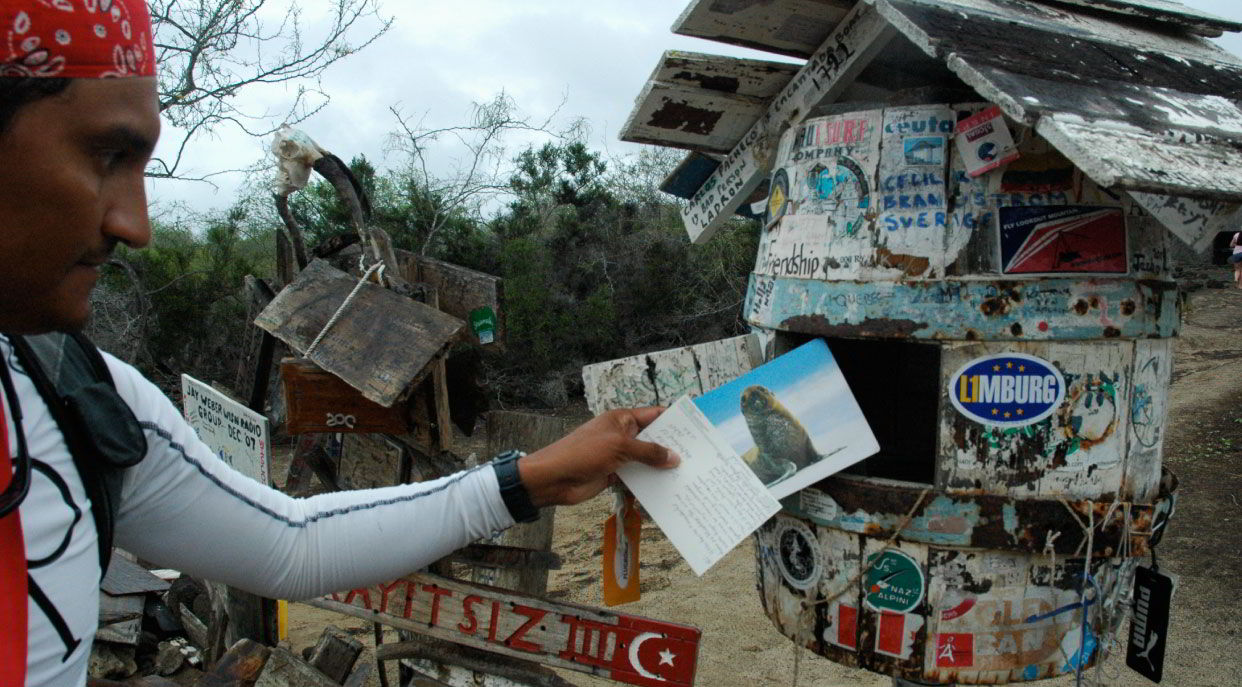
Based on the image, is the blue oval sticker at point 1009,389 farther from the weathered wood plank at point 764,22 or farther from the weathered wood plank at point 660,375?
the weathered wood plank at point 764,22

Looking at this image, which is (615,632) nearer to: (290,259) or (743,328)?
(290,259)

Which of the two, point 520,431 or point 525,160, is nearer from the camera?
point 520,431

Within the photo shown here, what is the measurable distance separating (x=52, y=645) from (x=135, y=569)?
13.1ft

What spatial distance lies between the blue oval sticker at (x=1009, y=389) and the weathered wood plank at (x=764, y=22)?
1.07 metres

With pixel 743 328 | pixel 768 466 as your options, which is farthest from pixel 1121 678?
pixel 743 328

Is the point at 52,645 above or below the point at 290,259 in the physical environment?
below

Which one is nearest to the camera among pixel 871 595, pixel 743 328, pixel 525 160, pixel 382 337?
pixel 871 595

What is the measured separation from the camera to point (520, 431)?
2758 millimetres

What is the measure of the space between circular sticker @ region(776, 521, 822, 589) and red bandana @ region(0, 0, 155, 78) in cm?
206

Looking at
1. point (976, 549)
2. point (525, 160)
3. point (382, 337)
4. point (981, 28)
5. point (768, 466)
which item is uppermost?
point (525, 160)

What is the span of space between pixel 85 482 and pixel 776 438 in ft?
5.04

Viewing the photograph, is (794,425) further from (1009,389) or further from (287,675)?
(287,675)

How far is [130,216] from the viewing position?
106 centimetres

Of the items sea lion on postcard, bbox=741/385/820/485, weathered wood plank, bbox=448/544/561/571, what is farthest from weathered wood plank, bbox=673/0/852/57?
weathered wood plank, bbox=448/544/561/571
